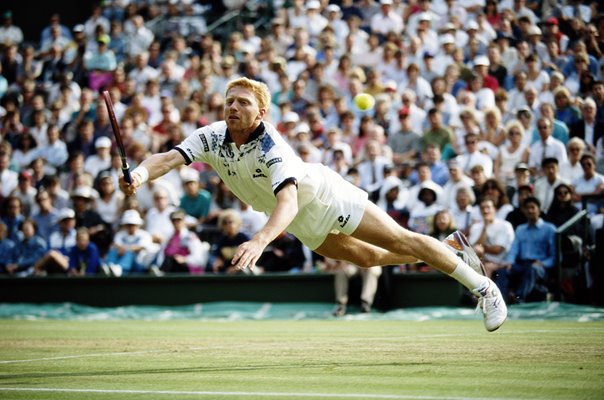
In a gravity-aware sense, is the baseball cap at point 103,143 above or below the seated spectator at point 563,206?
above

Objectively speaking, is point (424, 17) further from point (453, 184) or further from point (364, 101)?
point (453, 184)

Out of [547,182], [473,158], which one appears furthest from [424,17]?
[547,182]

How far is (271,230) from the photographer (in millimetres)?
7461

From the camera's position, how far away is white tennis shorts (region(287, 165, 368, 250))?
8.59 metres

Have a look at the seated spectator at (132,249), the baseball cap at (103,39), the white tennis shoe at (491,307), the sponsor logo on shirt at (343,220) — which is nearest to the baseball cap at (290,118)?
the seated spectator at (132,249)

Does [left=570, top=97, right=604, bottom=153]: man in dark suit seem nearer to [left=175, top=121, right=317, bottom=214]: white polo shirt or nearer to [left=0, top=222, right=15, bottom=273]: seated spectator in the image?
[left=175, top=121, right=317, bottom=214]: white polo shirt

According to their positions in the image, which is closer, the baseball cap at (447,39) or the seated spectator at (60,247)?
the seated spectator at (60,247)

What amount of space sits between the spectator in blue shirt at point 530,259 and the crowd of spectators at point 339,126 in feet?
0.17

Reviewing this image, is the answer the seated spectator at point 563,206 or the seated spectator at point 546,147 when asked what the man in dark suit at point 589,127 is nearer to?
the seated spectator at point 546,147

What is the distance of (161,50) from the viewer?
2498 cm

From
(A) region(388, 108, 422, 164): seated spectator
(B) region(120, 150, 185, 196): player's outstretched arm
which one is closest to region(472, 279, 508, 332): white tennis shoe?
(B) region(120, 150, 185, 196): player's outstretched arm

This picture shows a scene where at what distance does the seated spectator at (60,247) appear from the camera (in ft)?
58.7

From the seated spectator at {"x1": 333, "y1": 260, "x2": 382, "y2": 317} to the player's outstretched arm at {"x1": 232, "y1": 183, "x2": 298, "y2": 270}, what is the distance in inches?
316

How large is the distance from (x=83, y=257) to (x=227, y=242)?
2726 millimetres
